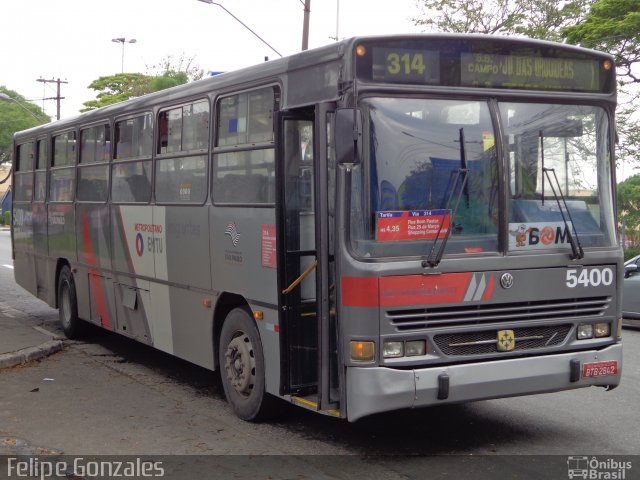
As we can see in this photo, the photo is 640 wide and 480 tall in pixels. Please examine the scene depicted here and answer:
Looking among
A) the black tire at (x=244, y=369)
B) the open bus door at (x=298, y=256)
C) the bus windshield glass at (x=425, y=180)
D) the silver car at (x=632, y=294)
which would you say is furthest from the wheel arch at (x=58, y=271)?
the silver car at (x=632, y=294)

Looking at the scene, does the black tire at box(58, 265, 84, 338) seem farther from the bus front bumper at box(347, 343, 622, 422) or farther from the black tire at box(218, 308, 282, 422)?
the bus front bumper at box(347, 343, 622, 422)

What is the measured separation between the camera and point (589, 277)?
6715mm

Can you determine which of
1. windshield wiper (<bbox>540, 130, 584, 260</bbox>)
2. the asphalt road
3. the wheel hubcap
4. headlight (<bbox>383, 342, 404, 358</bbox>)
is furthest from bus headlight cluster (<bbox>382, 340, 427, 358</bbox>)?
the wheel hubcap

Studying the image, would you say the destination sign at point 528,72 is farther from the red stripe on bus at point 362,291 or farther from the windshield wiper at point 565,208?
the red stripe on bus at point 362,291

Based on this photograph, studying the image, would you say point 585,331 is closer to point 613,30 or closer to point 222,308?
point 222,308

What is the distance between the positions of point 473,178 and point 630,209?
71.9ft

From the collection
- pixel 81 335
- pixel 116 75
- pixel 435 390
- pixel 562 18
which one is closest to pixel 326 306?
pixel 435 390

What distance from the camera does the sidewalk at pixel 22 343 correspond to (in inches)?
409

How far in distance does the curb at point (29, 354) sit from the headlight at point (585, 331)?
663 centimetres

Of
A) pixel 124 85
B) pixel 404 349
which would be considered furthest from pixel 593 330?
pixel 124 85

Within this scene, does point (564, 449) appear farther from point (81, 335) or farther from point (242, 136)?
point (81, 335)

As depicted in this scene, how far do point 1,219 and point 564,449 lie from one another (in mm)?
67651

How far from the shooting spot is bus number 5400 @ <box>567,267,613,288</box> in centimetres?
664

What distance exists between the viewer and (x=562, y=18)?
2798 cm
